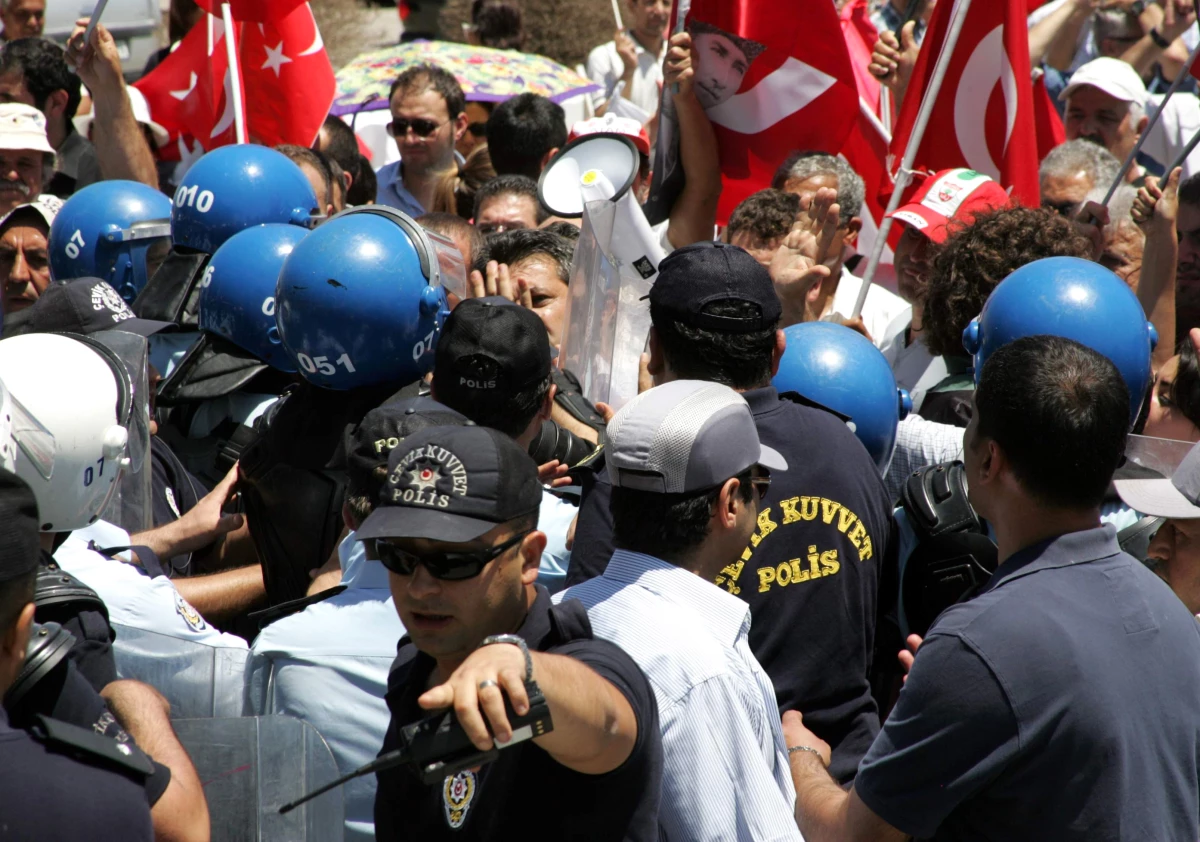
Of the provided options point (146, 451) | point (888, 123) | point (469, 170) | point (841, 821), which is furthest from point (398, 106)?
point (841, 821)

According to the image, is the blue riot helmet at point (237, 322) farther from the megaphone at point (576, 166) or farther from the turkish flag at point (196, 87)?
the turkish flag at point (196, 87)

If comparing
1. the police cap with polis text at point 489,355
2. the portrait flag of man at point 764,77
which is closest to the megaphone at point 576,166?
the portrait flag of man at point 764,77

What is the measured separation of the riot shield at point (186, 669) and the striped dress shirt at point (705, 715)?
3.46 feet

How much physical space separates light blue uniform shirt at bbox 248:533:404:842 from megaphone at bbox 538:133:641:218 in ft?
8.58

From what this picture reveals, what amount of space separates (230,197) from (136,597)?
2.47 m

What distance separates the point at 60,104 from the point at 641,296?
5424mm

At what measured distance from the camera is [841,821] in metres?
2.51

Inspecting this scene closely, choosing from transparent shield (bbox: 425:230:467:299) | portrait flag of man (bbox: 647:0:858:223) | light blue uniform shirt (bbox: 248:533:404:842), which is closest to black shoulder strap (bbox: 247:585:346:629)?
light blue uniform shirt (bbox: 248:533:404:842)

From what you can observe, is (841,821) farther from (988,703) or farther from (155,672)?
(155,672)

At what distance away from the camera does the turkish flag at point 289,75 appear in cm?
737

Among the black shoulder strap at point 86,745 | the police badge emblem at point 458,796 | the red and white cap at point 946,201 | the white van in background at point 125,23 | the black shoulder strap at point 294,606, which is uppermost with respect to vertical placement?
the black shoulder strap at point 86,745

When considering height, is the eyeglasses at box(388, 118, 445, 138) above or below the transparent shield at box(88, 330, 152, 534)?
below

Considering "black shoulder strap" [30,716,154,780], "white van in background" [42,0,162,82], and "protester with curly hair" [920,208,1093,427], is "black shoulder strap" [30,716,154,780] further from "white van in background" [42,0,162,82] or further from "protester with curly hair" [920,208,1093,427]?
"white van in background" [42,0,162,82]

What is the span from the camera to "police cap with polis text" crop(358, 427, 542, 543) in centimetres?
212
